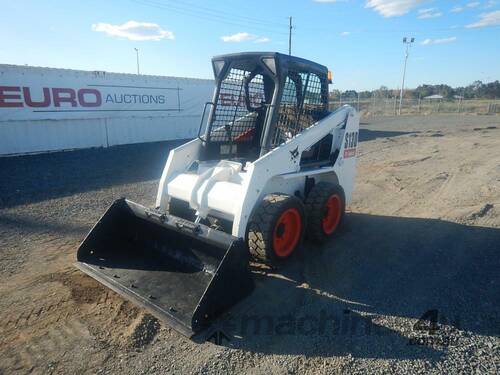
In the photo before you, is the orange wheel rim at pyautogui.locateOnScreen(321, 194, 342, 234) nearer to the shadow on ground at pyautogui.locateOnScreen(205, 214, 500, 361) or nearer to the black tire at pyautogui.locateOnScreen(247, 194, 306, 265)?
the shadow on ground at pyautogui.locateOnScreen(205, 214, 500, 361)

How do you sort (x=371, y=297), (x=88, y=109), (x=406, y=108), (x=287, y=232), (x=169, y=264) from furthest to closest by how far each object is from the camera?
(x=406, y=108) → (x=88, y=109) → (x=287, y=232) → (x=169, y=264) → (x=371, y=297)

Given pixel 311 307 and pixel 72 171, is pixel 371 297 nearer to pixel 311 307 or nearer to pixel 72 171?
pixel 311 307

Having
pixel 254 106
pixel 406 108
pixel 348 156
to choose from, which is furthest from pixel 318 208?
pixel 406 108

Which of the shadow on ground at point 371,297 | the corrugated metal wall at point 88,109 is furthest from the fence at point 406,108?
the shadow on ground at point 371,297

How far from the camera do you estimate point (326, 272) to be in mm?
4129

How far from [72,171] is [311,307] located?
8.43 metres

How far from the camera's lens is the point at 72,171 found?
972cm

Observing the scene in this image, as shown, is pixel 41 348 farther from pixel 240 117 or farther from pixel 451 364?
pixel 240 117

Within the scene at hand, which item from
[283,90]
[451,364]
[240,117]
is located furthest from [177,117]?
[451,364]

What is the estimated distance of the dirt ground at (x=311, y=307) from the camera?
276cm

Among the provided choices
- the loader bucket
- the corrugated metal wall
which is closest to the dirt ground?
the loader bucket

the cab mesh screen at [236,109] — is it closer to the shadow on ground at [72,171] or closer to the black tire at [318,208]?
the black tire at [318,208]

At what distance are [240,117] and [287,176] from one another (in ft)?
4.84

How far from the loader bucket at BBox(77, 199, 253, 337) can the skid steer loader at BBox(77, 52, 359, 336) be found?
11 mm
